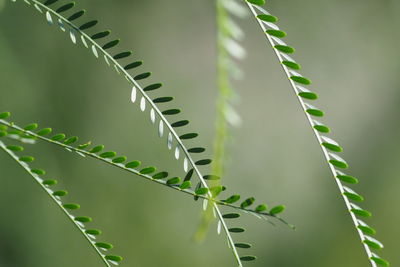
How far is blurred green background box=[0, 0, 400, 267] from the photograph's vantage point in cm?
155

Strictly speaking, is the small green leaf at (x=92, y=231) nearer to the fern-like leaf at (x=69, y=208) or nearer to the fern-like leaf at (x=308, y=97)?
the fern-like leaf at (x=69, y=208)

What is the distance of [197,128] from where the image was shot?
5.63 ft

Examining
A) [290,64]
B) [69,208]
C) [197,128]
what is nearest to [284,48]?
[290,64]

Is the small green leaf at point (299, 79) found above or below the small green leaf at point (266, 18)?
below

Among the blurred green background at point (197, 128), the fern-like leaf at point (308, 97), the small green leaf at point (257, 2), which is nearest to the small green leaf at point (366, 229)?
the fern-like leaf at point (308, 97)

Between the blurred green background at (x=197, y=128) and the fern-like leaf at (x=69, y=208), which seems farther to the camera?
the blurred green background at (x=197, y=128)

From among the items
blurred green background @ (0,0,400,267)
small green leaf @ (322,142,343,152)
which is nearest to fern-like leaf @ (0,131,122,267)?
small green leaf @ (322,142,343,152)

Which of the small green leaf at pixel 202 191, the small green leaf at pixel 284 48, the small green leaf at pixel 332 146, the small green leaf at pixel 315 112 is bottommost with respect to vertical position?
the small green leaf at pixel 202 191

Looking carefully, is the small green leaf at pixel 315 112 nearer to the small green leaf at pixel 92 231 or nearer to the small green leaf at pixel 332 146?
the small green leaf at pixel 332 146

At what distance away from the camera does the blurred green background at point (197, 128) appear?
1.55 meters

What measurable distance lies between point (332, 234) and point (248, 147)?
0.33 m

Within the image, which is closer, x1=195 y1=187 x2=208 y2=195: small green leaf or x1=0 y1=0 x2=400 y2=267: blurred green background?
x1=195 y1=187 x2=208 y2=195: small green leaf

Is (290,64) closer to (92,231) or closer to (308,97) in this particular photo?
(308,97)

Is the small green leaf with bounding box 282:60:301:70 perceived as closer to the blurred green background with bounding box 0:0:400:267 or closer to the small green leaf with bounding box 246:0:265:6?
the small green leaf with bounding box 246:0:265:6
